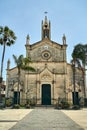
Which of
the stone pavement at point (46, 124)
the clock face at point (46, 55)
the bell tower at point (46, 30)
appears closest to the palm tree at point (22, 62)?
the clock face at point (46, 55)

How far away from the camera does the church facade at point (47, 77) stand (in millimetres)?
40812

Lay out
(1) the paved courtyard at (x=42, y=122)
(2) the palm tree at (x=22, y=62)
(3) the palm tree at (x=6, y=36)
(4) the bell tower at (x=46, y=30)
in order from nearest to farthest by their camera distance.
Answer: (1) the paved courtyard at (x=42, y=122)
(3) the palm tree at (x=6, y=36)
(2) the palm tree at (x=22, y=62)
(4) the bell tower at (x=46, y=30)

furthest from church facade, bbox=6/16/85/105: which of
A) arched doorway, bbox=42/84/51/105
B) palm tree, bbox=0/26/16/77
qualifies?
palm tree, bbox=0/26/16/77

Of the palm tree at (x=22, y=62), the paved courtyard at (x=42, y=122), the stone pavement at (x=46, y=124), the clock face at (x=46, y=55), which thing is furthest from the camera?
the clock face at (x=46, y=55)

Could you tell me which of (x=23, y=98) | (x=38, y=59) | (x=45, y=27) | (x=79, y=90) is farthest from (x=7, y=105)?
(x=45, y=27)

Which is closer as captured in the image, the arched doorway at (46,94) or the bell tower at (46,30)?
the arched doorway at (46,94)

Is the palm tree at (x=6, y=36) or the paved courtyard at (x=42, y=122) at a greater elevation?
the palm tree at (x=6, y=36)

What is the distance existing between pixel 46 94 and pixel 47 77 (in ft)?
11.9

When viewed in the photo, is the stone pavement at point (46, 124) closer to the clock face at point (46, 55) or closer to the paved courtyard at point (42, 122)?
the paved courtyard at point (42, 122)

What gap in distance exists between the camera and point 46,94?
1630 inches

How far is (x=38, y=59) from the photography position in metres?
42.8

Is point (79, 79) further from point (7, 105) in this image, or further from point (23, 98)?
point (7, 105)

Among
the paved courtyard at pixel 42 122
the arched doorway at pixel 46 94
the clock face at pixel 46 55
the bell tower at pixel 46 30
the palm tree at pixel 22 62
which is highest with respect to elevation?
the bell tower at pixel 46 30

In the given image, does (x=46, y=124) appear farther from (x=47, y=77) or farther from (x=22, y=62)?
(x=47, y=77)
